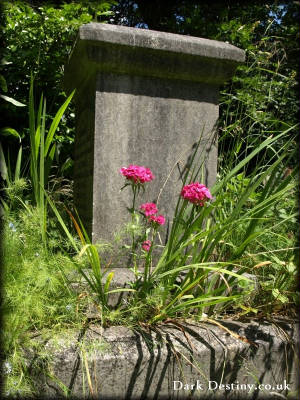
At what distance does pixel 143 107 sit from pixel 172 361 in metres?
1.22

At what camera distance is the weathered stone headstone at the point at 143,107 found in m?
1.91

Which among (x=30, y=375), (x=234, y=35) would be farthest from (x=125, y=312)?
(x=234, y=35)

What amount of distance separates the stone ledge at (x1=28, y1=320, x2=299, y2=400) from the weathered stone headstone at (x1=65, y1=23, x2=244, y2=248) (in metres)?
0.63

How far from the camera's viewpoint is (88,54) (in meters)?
1.87

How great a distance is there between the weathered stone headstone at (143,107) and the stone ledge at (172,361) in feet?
2.08

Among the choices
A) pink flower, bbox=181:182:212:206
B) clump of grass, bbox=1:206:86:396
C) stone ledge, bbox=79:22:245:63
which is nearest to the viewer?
clump of grass, bbox=1:206:86:396

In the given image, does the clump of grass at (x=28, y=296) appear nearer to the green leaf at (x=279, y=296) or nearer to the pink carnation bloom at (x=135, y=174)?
the pink carnation bloom at (x=135, y=174)

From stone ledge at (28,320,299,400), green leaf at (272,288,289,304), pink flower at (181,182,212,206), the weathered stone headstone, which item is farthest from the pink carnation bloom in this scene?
green leaf at (272,288,289,304)

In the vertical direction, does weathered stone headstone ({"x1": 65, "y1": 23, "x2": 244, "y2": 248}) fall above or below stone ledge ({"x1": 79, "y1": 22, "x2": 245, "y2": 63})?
below

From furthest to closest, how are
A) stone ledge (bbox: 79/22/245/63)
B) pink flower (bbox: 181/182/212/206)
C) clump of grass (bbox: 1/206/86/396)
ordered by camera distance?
stone ledge (bbox: 79/22/245/63) → pink flower (bbox: 181/182/212/206) → clump of grass (bbox: 1/206/86/396)

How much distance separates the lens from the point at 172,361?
1413mm

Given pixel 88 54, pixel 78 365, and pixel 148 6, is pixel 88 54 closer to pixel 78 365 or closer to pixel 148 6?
pixel 78 365

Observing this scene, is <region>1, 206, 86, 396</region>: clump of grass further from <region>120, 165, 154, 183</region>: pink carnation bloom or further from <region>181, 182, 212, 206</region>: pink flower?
<region>181, 182, 212, 206</region>: pink flower

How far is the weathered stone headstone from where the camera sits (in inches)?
75.1
